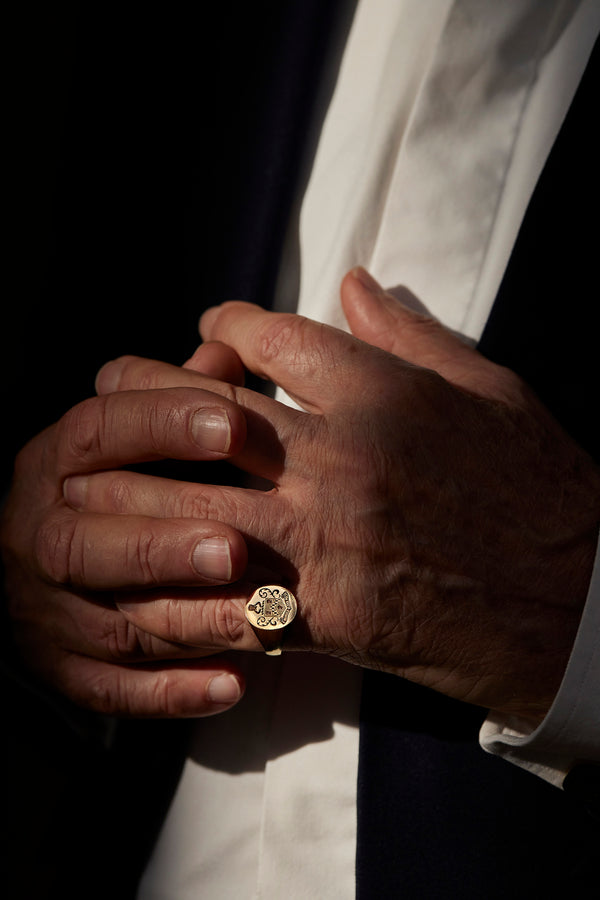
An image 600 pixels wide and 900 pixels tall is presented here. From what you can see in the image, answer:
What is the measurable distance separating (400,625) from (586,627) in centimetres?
19

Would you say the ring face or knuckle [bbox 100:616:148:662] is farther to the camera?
knuckle [bbox 100:616:148:662]

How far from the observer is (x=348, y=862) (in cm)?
74

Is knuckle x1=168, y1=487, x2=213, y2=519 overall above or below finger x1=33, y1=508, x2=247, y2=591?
above

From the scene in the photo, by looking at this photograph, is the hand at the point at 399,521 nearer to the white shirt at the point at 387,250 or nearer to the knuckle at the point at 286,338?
the knuckle at the point at 286,338

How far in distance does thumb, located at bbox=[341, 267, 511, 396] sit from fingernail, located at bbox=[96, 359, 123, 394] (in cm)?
28

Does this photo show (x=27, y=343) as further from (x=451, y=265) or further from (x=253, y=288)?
(x=451, y=265)

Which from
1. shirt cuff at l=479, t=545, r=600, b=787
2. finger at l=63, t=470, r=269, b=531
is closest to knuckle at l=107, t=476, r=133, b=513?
finger at l=63, t=470, r=269, b=531

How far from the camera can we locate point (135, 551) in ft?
2.09

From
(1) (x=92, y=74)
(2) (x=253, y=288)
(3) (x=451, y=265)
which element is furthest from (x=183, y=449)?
(1) (x=92, y=74)

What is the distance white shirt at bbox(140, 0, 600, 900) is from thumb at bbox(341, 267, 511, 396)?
58 mm

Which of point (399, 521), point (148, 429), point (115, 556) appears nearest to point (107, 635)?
point (115, 556)

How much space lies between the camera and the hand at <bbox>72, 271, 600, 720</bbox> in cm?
64

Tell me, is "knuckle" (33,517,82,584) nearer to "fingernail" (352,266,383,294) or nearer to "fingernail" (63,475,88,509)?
"fingernail" (63,475,88,509)

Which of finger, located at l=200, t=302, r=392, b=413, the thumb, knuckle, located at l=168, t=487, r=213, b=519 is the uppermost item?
the thumb
